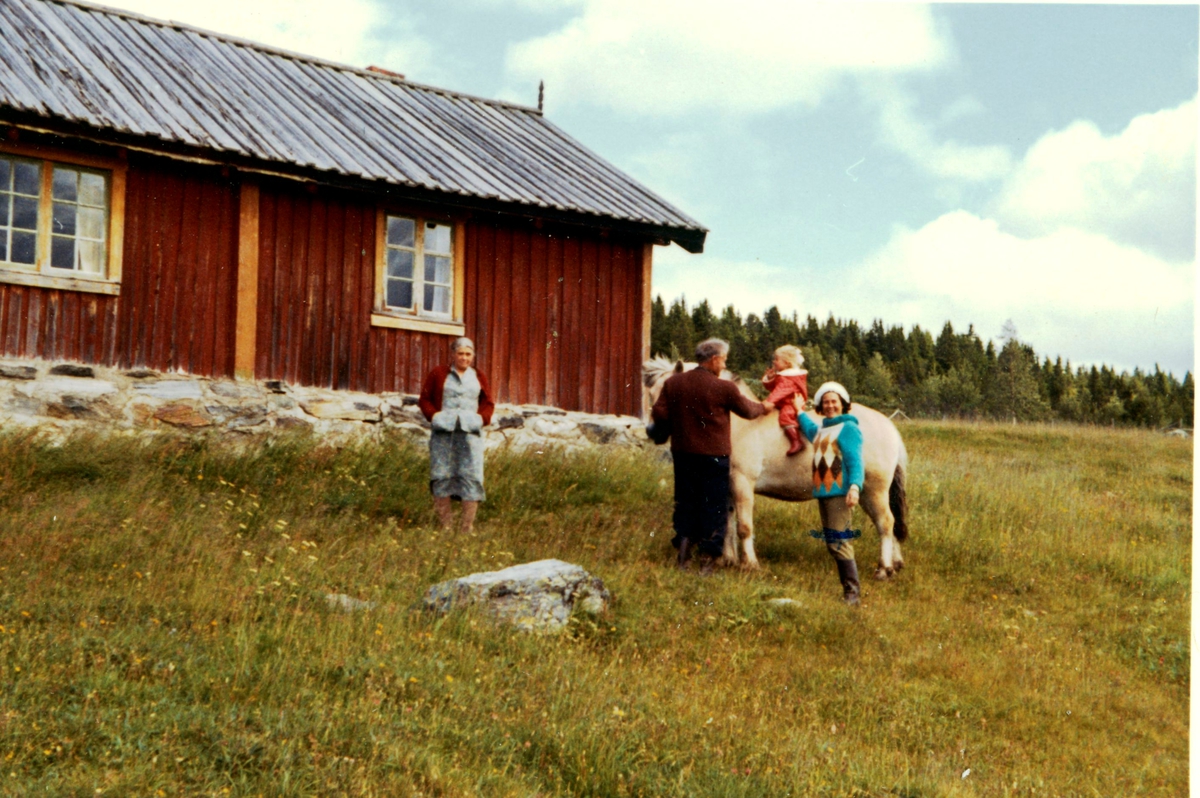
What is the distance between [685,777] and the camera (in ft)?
15.4

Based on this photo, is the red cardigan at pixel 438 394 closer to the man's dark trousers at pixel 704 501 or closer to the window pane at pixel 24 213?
the man's dark trousers at pixel 704 501

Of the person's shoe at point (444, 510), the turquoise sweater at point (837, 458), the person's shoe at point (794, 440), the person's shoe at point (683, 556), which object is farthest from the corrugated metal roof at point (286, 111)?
the turquoise sweater at point (837, 458)

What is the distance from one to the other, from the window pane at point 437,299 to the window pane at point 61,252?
365cm

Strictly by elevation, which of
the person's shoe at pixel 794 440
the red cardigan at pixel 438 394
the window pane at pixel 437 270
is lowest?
the person's shoe at pixel 794 440

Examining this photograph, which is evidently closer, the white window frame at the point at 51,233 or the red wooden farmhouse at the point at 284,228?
the white window frame at the point at 51,233

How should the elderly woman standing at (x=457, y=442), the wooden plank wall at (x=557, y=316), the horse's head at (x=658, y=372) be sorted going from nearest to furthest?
the horse's head at (x=658, y=372)
the elderly woman standing at (x=457, y=442)
the wooden plank wall at (x=557, y=316)

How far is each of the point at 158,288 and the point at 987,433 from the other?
1615 centimetres

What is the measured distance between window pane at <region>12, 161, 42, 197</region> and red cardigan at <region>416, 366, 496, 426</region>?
14.5 feet

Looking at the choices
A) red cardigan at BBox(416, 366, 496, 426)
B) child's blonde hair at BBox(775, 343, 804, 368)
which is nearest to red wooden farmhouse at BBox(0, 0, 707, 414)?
red cardigan at BBox(416, 366, 496, 426)

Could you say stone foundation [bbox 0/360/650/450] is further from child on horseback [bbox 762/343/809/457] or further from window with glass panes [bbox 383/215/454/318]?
child on horseback [bbox 762/343/809/457]

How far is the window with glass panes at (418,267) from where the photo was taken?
12.0 meters

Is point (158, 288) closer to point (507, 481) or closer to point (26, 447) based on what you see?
point (26, 447)

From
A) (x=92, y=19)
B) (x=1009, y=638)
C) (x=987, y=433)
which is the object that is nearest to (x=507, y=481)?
(x=1009, y=638)

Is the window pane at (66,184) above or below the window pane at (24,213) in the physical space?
above
